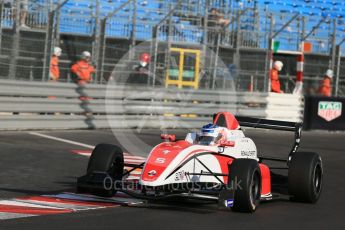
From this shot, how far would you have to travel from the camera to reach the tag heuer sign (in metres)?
22.4

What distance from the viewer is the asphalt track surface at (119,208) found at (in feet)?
22.4

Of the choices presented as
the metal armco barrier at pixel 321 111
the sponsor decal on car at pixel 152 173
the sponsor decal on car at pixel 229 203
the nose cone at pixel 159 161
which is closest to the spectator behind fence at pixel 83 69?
the metal armco barrier at pixel 321 111

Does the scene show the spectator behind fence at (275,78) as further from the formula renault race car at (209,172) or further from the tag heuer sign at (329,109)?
the formula renault race car at (209,172)

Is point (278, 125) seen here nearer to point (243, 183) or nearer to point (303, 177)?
point (303, 177)

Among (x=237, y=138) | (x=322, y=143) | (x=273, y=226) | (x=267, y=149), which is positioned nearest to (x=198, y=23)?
(x=322, y=143)

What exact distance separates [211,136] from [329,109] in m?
14.4

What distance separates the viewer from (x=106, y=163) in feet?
26.6

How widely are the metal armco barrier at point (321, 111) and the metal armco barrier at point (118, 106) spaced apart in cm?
50

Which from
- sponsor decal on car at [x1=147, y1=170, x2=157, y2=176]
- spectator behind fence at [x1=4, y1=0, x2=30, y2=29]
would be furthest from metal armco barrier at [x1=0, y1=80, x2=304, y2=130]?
sponsor decal on car at [x1=147, y1=170, x2=157, y2=176]

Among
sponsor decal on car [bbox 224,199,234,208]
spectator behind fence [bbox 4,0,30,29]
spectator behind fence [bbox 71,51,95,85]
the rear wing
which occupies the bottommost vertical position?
sponsor decal on car [bbox 224,199,234,208]

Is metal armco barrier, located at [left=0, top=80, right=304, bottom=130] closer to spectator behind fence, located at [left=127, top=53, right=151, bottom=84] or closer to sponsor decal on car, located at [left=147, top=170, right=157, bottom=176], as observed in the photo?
spectator behind fence, located at [left=127, top=53, right=151, bottom=84]

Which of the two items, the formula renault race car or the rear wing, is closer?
the formula renault race car

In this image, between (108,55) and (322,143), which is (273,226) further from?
(108,55)

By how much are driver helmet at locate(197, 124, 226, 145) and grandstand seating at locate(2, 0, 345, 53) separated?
10.0m
